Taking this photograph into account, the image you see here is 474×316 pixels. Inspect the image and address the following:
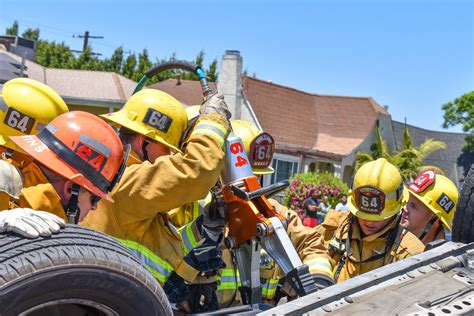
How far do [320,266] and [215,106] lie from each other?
1.16 metres

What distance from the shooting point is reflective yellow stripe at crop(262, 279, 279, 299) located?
11.5ft

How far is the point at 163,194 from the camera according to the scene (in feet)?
8.77

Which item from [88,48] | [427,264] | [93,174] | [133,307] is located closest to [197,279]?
[93,174]

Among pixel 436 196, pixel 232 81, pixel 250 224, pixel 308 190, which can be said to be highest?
pixel 232 81

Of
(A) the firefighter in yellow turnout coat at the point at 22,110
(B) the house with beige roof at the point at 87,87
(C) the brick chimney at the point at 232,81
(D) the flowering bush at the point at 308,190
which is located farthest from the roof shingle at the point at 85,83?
(A) the firefighter in yellow turnout coat at the point at 22,110

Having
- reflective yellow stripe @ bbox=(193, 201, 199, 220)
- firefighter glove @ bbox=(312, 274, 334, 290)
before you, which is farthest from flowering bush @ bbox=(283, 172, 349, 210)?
firefighter glove @ bbox=(312, 274, 334, 290)

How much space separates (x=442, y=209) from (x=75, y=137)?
3595 millimetres

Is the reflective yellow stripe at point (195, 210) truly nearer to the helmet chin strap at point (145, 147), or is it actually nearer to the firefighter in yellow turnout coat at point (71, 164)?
the helmet chin strap at point (145, 147)

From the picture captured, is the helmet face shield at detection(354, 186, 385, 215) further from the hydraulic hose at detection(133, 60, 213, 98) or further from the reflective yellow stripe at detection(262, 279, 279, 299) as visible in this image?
the hydraulic hose at detection(133, 60, 213, 98)

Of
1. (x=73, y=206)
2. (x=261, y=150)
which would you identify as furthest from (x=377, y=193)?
(x=73, y=206)

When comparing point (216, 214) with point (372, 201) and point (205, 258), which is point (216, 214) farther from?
point (372, 201)

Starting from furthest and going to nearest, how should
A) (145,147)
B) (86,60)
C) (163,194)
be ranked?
1. (86,60)
2. (145,147)
3. (163,194)

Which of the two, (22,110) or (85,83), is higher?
(85,83)

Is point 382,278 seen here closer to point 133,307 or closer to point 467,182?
point 133,307
